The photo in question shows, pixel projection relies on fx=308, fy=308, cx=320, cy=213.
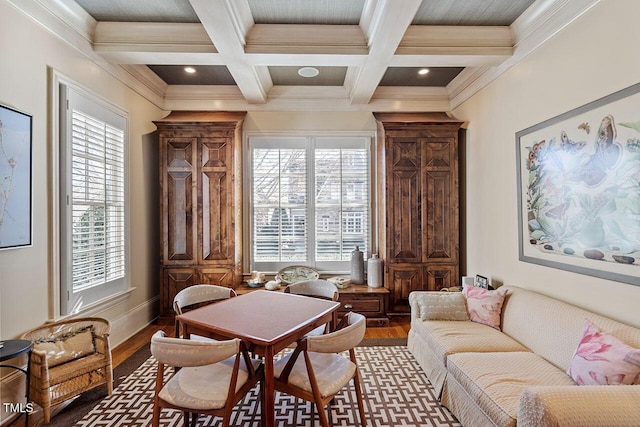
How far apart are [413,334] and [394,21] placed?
9.21 feet

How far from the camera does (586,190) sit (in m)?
2.18

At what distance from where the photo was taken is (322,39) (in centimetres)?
294

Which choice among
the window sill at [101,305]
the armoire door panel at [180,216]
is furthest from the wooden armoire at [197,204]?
the window sill at [101,305]

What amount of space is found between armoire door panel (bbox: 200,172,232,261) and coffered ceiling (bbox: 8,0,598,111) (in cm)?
124

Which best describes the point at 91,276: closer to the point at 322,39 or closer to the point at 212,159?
the point at 212,159

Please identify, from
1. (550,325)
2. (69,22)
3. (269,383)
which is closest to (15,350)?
(269,383)

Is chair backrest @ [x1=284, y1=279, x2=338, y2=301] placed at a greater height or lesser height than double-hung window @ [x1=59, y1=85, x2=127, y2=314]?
lesser

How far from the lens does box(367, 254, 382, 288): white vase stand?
3982 millimetres

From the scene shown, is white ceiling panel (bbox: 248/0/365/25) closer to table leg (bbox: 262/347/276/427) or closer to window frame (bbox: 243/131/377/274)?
window frame (bbox: 243/131/377/274)

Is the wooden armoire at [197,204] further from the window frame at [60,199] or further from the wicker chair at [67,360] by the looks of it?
the wicker chair at [67,360]

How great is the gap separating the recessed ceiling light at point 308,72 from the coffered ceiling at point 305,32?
0.09 metres

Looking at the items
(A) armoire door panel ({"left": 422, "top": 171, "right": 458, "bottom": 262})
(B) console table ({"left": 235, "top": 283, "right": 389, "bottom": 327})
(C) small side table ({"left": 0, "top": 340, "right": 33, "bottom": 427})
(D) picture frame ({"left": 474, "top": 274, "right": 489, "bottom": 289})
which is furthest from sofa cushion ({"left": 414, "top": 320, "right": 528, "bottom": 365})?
(C) small side table ({"left": 0, "top": 340, "right": 33, "bottom": 427})

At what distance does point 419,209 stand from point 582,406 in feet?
9.13

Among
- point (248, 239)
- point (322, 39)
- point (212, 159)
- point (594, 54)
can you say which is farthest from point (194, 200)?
point (594, 54)
